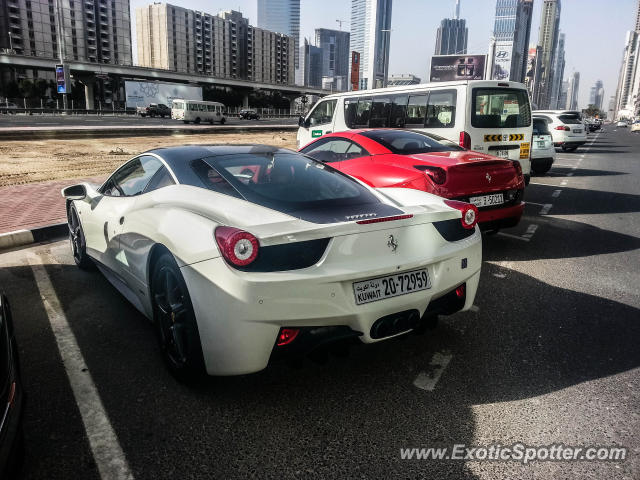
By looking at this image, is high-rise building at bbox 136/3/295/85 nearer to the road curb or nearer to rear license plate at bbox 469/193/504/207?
the road curb

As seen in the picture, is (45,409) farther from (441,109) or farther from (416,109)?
(416,109)

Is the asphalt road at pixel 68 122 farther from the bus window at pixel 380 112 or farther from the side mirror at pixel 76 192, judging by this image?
the side mirror at pixel 76 192

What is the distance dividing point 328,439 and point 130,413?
1028mm

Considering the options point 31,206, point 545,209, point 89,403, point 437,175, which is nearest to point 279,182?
point 89,403

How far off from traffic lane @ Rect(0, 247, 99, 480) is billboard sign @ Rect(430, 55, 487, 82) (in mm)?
92251

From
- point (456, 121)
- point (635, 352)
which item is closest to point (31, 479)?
point (635, 352)

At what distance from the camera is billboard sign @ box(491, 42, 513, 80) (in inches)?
4830

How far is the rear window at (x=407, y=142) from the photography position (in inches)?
237

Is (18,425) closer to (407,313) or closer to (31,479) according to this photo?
(31,479)

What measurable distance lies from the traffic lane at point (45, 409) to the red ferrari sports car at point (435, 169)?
3577 millimetres

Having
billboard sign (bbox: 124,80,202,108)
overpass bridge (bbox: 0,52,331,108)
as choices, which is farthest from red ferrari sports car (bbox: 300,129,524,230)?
overpass bridge (bbox: 0,52,331,108)

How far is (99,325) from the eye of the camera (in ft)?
12.0

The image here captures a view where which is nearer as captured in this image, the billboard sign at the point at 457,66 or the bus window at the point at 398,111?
the bus window at the point at 398,111

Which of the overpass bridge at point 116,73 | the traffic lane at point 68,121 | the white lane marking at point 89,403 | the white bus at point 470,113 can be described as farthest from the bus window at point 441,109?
the overpass bridge at point 116,73
